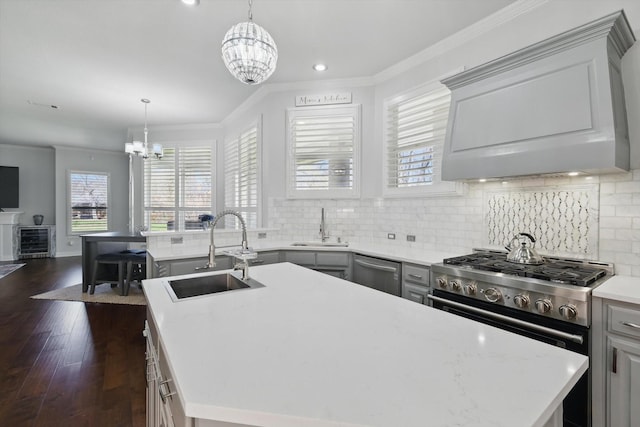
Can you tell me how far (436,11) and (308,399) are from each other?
2.91 meters

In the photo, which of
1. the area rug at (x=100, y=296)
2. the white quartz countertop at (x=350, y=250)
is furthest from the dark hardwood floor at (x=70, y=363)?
the white quartz countertop at (x=350, y=250)

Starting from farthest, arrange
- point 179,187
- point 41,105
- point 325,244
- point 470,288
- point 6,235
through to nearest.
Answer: point 6,235, point 179,187, point 41,105, point 325,244, point 470,288

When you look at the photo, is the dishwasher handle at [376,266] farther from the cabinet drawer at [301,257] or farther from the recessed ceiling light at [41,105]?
the recessed ceiling light at [41,105]

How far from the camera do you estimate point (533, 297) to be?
68.7 inches

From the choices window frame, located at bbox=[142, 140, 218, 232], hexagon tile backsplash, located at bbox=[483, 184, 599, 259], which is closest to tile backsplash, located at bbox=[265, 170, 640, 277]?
hexagon tile backsplash, located at bbox=[483, 184, 599, 259]

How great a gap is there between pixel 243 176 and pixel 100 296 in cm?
263

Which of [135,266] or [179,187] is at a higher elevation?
[179,187]

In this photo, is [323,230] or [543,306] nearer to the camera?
[543,306]

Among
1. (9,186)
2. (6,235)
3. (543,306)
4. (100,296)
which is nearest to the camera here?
(543,306)

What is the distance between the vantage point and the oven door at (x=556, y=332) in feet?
5.24

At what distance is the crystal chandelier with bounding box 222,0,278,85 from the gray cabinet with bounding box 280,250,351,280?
198cm

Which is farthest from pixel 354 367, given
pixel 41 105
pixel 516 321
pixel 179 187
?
pixel 41 105

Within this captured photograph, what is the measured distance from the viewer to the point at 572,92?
6.09ft

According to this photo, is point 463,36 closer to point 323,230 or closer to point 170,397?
point 323,230
